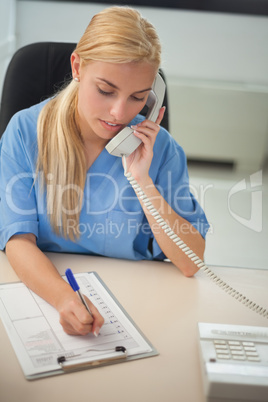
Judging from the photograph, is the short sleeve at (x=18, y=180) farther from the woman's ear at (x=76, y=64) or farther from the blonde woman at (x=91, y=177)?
the woman's ear at (x=76, y=64)

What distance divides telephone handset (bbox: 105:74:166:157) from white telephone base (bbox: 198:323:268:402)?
44 cm

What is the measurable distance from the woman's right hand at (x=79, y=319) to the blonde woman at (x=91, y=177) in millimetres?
168

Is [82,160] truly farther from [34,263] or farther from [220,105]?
[220,105]

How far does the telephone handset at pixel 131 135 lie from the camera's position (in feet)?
3.60

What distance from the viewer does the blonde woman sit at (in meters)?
1.02

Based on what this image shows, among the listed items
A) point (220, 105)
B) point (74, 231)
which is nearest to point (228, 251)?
point (220, 105)

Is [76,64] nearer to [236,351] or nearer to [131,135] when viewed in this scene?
[131,135]

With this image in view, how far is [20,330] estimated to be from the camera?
84cm

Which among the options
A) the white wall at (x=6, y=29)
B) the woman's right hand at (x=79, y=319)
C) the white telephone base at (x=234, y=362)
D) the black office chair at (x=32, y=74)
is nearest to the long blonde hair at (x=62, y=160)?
the black office chair at (x=32, y=74)

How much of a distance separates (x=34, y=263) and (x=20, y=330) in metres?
0.20

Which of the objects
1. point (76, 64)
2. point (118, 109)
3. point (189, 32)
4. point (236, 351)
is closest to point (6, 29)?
point (189, 32)

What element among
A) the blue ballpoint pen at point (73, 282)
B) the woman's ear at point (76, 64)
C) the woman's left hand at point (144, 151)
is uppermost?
the woman's ear at point (76, 64)

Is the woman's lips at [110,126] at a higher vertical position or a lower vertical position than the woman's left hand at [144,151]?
higher

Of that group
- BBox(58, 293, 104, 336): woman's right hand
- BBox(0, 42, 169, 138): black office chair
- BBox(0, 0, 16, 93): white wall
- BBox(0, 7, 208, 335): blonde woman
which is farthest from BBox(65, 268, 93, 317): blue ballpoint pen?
BBox(0, 0, 16, 93): white wall
